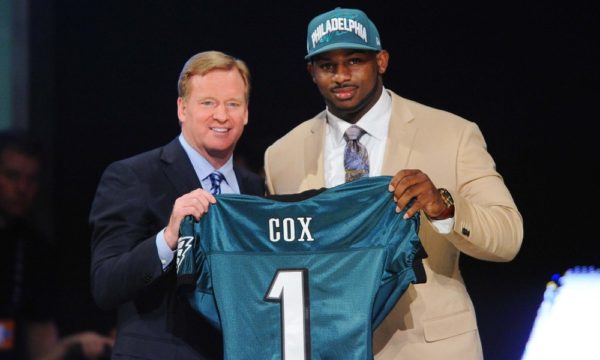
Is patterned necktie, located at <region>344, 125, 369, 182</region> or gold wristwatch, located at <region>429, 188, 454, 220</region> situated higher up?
patterned necktie, located at <region>344, 125, 369, 182</region>

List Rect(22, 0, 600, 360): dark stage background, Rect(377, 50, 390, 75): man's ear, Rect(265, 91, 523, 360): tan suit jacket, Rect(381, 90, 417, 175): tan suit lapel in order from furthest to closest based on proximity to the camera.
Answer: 1. Rect(22, 0, 600, 360): dark stage background
2. Rect(377, 50, 390, 75): man's ear
3. Rect(381, 90, 417, 175): tan suit lapel
4. Rect(265, 91, 523, 360): tan suit jacket

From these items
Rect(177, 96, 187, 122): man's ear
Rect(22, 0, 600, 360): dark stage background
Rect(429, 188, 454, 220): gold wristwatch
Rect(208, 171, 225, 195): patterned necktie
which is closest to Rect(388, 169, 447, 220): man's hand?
Rect(429, 188, 454, 220): gold wristwatch

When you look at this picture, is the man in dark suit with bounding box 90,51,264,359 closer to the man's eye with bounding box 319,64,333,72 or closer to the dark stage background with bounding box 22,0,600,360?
the man's eye with bounding box 319,64,333,72

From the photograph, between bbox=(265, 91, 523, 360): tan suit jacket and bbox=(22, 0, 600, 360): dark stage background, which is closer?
bbox=(265, 91, 523, 360): tan suit jacket

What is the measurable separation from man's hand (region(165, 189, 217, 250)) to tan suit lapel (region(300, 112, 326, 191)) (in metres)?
0.45

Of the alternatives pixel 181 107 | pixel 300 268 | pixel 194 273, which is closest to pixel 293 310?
pixel 300 268

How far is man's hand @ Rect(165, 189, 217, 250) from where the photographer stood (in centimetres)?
269

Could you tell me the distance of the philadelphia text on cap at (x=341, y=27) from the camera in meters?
2.96

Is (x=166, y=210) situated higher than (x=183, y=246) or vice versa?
(x=166, y=210)

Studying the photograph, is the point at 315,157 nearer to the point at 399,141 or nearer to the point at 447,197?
the point at 399,141

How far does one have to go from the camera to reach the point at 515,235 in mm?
2848

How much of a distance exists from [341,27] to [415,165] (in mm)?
440

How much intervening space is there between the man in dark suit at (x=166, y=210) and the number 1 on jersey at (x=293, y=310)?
0.25 metres

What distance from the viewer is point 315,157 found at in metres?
3.14
